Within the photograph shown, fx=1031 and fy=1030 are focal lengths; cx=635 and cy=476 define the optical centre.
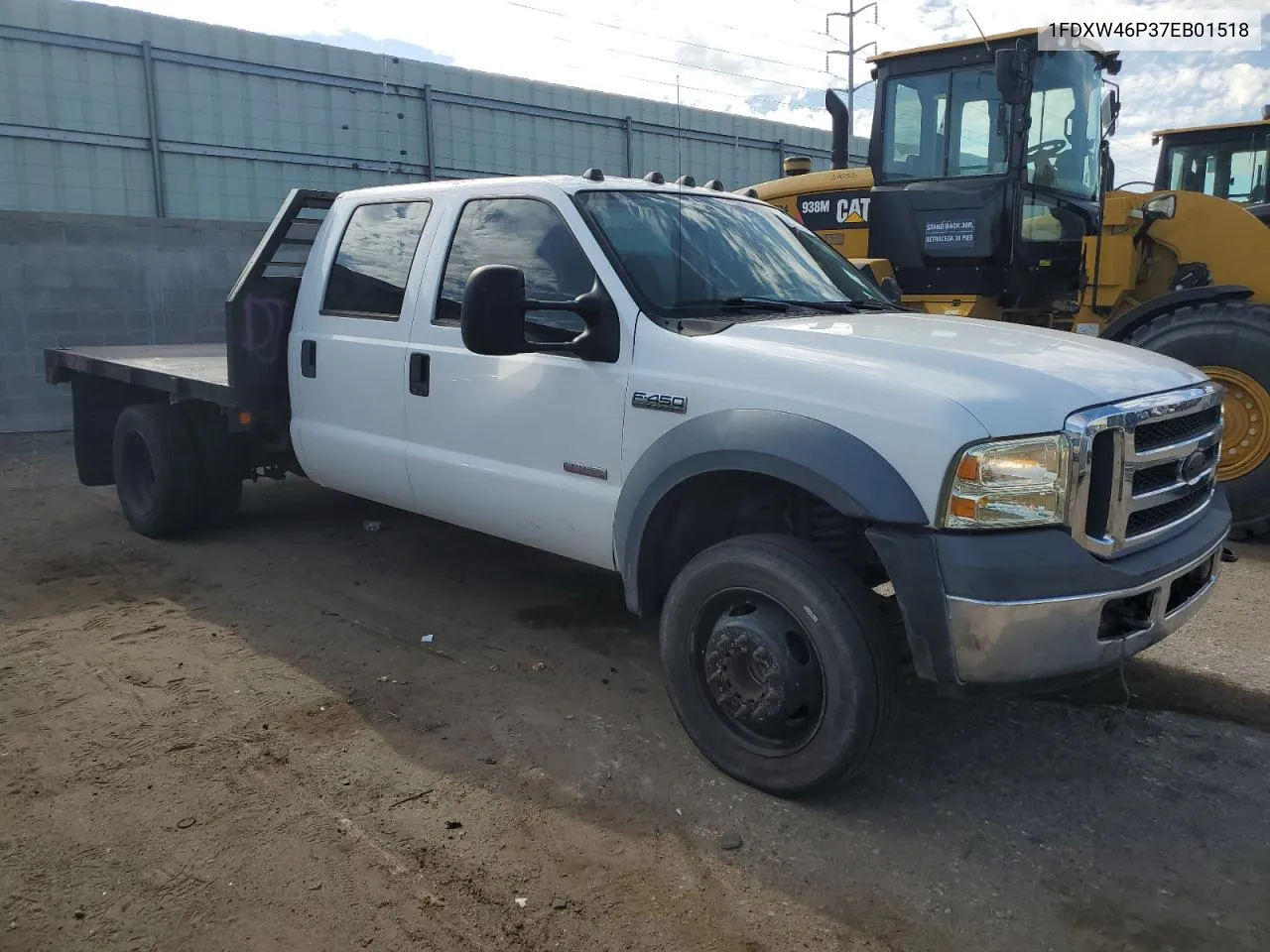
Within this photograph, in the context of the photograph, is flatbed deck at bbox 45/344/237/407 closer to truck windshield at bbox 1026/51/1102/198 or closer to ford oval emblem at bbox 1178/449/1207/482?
ford oval emblem at bbox 1178/449/1207/482

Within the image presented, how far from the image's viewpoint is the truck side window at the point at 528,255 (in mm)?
4055

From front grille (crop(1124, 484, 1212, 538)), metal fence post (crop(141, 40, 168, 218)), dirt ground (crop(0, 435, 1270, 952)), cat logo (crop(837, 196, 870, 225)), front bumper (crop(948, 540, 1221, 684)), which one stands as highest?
metal fence post (crop(141, 40, 168, 218))

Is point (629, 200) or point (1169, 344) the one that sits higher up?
point (629, 200)

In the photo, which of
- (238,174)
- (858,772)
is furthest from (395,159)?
(858,772)

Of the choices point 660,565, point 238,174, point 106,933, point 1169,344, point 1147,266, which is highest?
point 238,174

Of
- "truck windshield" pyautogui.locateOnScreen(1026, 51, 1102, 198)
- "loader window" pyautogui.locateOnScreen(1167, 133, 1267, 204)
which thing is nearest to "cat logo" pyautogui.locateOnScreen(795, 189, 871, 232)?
"truck windshield" pyautogui.locateOnScreen(1026, 51, 1102, 198)

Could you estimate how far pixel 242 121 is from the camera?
19141 mm

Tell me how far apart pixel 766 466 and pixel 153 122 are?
58.4 ft

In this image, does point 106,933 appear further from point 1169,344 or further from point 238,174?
point 238,174

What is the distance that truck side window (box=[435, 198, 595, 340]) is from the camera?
405 cm

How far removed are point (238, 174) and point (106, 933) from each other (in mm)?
18548

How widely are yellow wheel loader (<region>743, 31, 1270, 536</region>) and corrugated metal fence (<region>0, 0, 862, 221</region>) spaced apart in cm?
1418

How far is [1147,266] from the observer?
7.46 meters

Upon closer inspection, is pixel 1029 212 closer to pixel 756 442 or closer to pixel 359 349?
pixel 359 349
